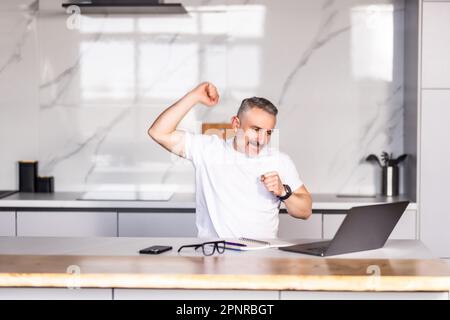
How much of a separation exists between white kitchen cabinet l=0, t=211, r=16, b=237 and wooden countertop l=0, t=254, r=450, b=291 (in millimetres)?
1858

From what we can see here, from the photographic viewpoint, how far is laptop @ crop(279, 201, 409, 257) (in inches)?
96.7

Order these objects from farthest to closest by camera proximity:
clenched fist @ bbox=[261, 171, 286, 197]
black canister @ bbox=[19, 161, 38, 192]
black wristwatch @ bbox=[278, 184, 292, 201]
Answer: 1. black canister @ bbox=[19, 161, 38, 192]
2. black wristwatch @ bbox=[278, 184, 292, 201]
3. clenched fist @ bbox=[261, 171, 286, 197]

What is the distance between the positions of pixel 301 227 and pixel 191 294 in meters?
2.02

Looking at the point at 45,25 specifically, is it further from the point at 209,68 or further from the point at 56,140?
the point at 209,68

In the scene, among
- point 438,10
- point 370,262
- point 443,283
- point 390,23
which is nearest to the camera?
point 443,283

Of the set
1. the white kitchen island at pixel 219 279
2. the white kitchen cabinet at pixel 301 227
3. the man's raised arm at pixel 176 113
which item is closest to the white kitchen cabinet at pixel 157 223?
the white kitchen cabinet at pixel 301 227

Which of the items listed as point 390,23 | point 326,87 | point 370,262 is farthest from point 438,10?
point 370,262

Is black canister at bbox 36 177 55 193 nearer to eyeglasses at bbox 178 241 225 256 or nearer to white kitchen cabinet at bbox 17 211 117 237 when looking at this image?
white kitchen cabinet at bbox 17 211 117 237

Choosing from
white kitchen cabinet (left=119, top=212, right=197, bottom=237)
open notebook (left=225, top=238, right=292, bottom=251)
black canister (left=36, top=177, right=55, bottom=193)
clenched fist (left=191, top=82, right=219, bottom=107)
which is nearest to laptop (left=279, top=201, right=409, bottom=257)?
open notebook (left=225, top=238, right=292, bottom=251)

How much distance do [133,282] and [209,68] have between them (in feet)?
8.51

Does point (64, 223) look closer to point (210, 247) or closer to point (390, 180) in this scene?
point (210, 247)

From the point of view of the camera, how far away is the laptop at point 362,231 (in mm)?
2455

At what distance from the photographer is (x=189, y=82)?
462 centimetres

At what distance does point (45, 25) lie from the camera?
4.62 metres
